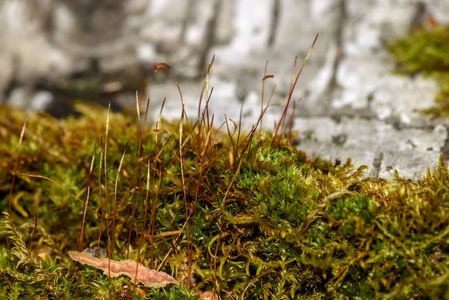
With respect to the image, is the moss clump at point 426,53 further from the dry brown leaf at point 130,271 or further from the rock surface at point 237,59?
the dry brown leaf at point 130,271

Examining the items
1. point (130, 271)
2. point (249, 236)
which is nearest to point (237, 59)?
point (249, 236)

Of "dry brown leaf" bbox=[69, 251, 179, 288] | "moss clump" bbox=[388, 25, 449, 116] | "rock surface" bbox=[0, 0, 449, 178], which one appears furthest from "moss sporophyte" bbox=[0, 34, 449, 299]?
"moss clump" bbox=[388, 25, 449, 116]

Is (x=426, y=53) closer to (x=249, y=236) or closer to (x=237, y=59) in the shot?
(x=237, y=59)

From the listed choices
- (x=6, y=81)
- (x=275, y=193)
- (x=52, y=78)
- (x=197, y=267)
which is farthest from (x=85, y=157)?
(x=6, y=81)

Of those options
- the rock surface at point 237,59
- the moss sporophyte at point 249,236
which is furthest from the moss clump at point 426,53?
the moss sporophyte at point 249,236

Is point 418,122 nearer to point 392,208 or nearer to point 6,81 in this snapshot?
point 392,208

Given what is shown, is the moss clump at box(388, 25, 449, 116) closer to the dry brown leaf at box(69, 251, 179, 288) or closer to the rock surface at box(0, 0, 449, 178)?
the rock surface at box(0, 0, 449, 178)

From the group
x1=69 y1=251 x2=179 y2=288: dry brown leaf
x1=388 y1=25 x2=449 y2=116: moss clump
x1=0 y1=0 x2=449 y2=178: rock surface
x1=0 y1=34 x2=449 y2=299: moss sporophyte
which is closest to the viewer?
x1=0 y1=34 x2=449 y2=299: moss sporophyte
